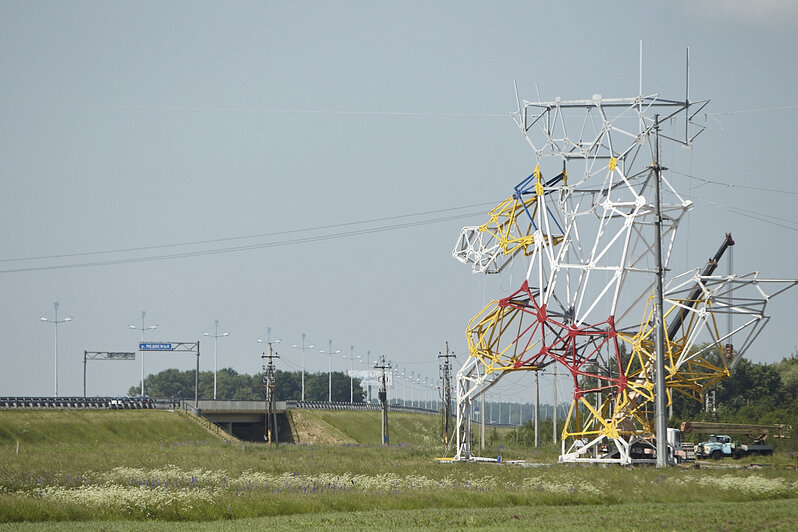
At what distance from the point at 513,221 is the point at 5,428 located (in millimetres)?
45392

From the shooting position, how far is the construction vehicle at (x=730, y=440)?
52.6m

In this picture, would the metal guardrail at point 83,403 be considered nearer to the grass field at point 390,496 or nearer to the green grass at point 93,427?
the green grass at point 93,427

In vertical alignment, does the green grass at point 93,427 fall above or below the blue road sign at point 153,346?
below

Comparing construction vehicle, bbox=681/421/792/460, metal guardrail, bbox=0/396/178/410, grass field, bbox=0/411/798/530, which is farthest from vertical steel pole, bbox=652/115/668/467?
metal guardrail, bbox=0/396/178/410

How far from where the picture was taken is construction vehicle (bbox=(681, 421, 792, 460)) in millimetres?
52562

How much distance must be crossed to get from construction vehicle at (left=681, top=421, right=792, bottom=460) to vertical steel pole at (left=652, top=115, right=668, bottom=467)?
11.4 metres

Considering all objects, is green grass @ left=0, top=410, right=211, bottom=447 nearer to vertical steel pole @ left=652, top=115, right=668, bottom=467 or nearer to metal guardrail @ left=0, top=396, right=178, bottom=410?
metal guardrail @ left=0, top=396, right=178, bottom=410

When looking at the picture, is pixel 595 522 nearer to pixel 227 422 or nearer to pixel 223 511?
pixel 223 511

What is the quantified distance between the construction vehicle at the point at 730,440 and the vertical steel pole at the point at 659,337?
11.4 meters

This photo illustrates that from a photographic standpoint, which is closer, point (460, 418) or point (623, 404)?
point (623, 404)

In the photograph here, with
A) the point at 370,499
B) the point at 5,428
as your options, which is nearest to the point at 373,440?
the point at 5,428

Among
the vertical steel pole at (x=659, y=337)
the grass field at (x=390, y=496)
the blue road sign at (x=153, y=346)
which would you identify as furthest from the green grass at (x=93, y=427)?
the vertical steel pole at (x=659, y=337)

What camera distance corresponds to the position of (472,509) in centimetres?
2912

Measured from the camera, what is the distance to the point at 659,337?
41125 millimetres
